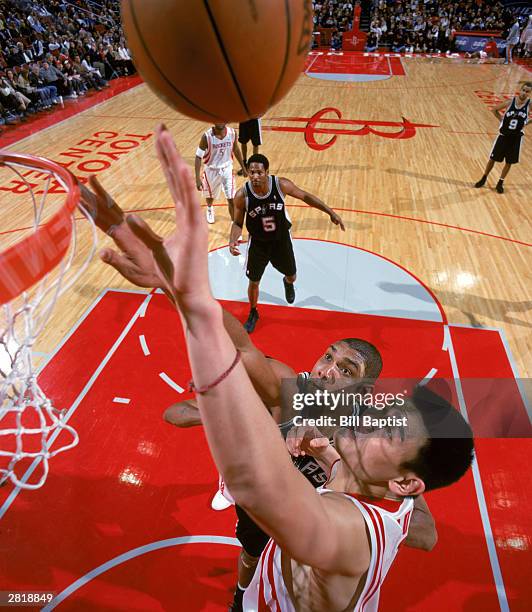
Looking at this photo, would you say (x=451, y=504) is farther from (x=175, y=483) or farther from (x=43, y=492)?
Answer: (x=43, y=492)

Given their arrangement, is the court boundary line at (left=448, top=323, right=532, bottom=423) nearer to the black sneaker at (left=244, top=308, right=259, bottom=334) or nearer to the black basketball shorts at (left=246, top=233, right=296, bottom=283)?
the black basketball shorts at (left=246, top=233, right=296, bottom=283)

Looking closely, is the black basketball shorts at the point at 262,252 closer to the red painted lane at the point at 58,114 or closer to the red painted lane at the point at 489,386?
the red painted lane at the point at 489,386

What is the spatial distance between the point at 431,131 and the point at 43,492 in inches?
395

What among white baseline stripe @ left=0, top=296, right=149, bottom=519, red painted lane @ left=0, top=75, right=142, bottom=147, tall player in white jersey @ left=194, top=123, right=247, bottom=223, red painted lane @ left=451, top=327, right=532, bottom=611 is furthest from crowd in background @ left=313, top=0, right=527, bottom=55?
white baseline stripe @ left=0, top=296, right=149, bottom=519

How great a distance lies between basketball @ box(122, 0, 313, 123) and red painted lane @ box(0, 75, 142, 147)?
9095 mm

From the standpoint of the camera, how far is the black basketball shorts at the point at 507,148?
669cm

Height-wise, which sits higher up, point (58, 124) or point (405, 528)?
point (405, 528)

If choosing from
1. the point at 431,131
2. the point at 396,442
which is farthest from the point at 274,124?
the point at 396,442

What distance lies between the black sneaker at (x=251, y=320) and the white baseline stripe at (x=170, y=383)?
891mm

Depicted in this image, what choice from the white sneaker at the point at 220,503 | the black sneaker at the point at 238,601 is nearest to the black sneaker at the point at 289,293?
the white sneaker at the point at 220,503

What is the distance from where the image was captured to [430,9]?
68.3 feet

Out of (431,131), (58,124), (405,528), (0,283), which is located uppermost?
(0,283)

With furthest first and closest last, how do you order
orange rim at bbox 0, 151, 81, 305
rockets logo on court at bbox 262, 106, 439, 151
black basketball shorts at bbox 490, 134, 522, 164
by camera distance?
1. rockets logo on court at bbox 262, 106, 439, 151
2. black basketball shorts at bbox 490, 134, 522, 164
3. orange rim at bbox 0, 151, 81, 305

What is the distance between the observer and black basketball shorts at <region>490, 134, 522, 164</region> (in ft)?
21.9
